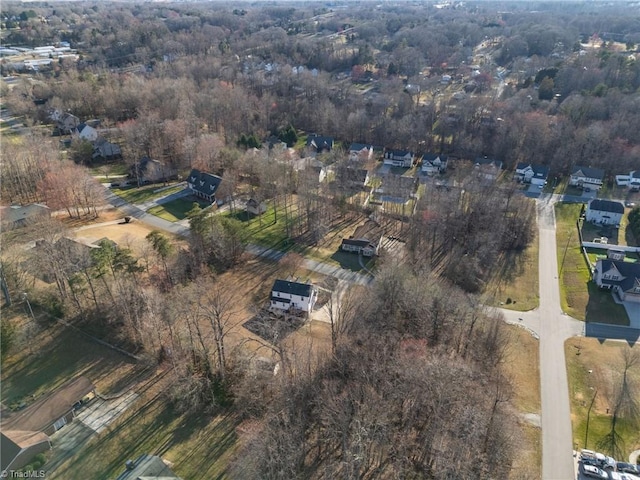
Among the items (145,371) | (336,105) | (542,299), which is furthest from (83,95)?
(542,299)

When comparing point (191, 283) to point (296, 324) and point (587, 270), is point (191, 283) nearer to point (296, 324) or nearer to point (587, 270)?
point (296, 324)

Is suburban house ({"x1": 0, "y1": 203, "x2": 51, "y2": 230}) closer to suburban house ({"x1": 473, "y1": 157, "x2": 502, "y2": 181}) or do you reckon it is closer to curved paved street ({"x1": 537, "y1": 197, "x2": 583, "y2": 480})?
curved paved street ({"x1": 537, "y1": 197, "x2": 583, "y2": 480})

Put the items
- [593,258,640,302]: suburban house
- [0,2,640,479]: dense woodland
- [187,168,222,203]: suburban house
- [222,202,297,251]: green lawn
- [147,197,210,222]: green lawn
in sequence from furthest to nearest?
[187,168,222,203]: suburban house
[147,197,210,222]: green lawn
[222,202,297,251]: green lawn
[593,258,640,302]: suburban house
[0,2,640,479]: dense woodland

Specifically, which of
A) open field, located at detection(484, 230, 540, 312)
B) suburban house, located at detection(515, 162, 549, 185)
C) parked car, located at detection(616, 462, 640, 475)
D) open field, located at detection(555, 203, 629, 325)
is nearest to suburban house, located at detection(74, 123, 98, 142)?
open field, located at detection(484, 230, 540, 312)

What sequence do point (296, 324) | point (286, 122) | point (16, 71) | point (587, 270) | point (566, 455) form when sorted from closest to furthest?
point (566, 455) → point (296, 324) → point (587, 270) → point (286, 122) → point (16, 71)

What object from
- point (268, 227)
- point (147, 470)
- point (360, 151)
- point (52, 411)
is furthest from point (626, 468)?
point (360, 151)

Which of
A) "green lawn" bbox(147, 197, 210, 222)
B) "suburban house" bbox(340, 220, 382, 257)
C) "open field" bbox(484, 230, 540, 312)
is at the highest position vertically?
"green lawn" bbox(147, 197, 210, 222)
